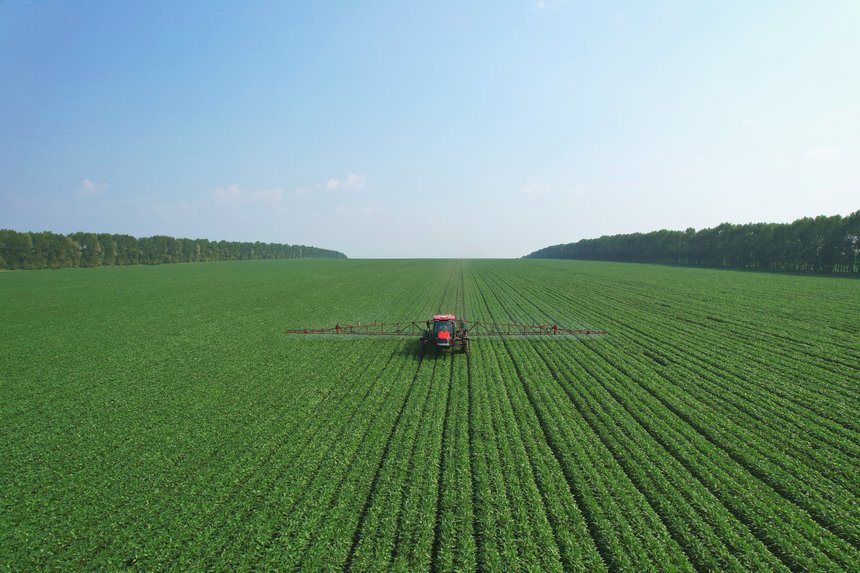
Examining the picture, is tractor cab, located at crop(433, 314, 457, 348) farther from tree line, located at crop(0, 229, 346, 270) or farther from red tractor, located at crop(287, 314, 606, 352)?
tree line, located at crop(0, 229, 346, 270)

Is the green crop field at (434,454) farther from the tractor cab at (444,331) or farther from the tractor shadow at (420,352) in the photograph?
the tractor cab at (444,331)

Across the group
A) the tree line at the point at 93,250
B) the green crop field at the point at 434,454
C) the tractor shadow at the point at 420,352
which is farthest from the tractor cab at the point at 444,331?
the tree line at the point at 93,250

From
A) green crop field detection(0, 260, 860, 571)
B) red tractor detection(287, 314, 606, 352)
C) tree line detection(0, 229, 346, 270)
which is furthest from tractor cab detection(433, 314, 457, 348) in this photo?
tree line detection(0, 229, 346, 270)

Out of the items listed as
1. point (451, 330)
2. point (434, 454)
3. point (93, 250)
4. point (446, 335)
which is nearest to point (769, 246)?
point (451, 330)

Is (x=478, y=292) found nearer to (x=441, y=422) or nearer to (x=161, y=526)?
(x=441, y=422)

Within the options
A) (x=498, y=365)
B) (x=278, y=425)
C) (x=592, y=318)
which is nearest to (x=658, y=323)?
(x=592, y=318)
